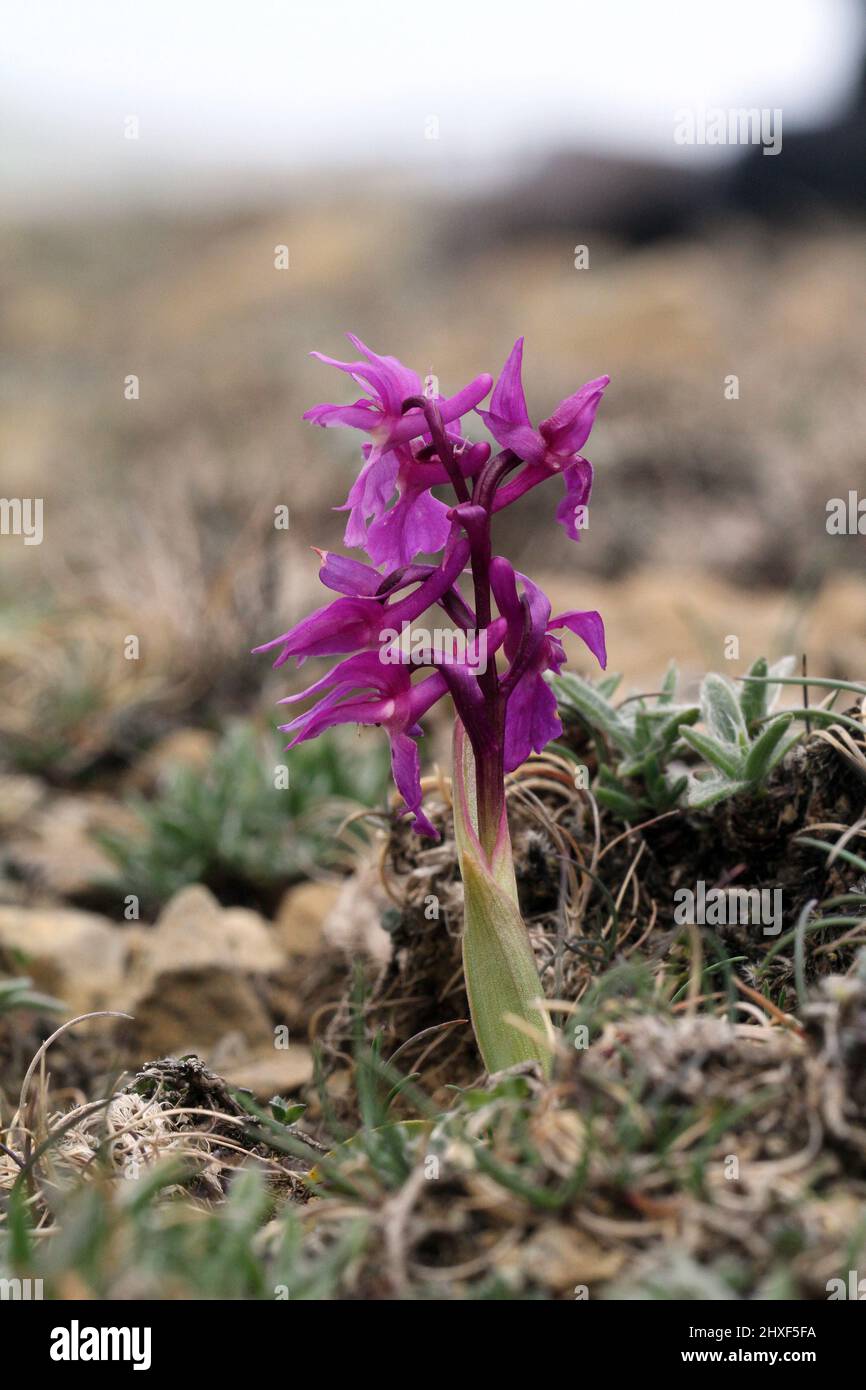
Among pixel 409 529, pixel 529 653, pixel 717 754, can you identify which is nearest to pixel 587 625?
pixel 529 653

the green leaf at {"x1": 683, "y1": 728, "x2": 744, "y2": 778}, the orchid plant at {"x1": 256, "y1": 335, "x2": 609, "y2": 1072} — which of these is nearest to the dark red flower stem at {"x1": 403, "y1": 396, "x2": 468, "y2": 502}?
the orchid plant at {"x1": 256, "y1": 335, "x2": 609, "y2": 1072}

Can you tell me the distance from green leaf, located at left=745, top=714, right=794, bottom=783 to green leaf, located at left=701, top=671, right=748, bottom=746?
3.6 inches

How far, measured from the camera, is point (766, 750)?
6.89ft

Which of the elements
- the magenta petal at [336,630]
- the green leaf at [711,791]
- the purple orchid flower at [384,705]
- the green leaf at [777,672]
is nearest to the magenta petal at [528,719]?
the purple orchid flower at [384,705]

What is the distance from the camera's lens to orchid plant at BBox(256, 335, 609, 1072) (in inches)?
69.1

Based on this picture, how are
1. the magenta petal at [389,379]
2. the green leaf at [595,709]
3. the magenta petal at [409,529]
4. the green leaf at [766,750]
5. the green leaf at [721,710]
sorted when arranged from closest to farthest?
the magenta petal at [389,379] < the magenta petal at [409,529] < the green leaf at [766,750] < the green leaf at [721,710] < the green leaf at [595,709]

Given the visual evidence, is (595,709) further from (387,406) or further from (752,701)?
(387,406)

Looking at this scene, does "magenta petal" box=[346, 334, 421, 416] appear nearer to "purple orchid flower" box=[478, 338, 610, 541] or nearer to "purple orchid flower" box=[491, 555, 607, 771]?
"purple orchid flower" box=[478, 338, 610, 541]

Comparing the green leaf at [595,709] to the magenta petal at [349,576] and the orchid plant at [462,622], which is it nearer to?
the orchid plant at [462,622]

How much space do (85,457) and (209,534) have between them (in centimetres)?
639

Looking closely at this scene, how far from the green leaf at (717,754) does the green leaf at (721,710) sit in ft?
0.23

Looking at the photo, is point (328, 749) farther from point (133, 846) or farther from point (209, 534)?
point (209, 534)

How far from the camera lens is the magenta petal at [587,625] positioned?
1.87 metres
